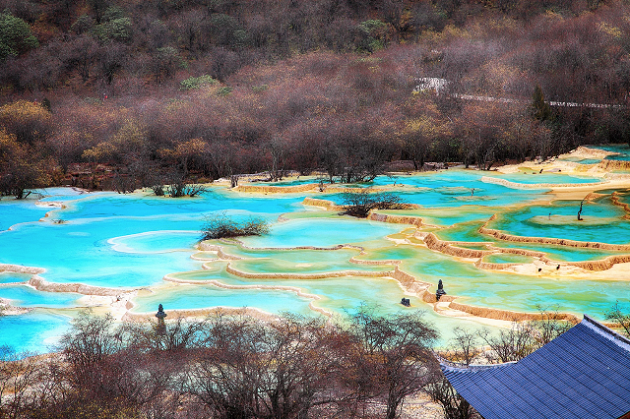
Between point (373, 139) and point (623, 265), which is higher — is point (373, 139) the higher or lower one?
the lower one

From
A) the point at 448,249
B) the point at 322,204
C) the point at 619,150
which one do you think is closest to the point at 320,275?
the point at 448,249

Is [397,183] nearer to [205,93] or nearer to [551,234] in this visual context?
[551,234]

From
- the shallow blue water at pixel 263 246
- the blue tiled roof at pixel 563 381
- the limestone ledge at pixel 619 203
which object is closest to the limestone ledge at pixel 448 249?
the shallow blue water at pixel 263 246

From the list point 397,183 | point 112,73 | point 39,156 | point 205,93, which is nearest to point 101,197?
point 39,156

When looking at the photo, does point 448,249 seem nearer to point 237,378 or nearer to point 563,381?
point 237,378

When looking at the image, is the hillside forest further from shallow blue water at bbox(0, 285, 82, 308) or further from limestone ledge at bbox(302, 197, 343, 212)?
shallow blue water at bbox(0, 285, 82, 308)

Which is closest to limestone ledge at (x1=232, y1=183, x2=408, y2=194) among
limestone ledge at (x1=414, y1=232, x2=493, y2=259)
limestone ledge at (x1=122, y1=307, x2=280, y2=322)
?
limestone ledge at (x1=414, y1=232, x2=493, y2=259)
